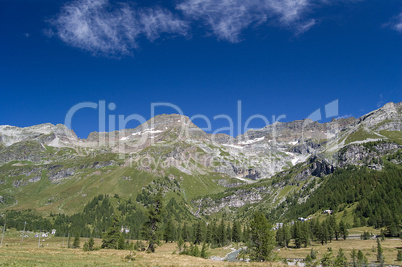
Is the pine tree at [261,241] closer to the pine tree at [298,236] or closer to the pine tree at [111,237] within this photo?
the pine tree at [111,237]

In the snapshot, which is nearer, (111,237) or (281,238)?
(111,237)

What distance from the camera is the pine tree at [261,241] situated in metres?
57.6

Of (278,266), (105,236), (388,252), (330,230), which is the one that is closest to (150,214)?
(105,236)

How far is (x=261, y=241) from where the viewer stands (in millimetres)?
58531

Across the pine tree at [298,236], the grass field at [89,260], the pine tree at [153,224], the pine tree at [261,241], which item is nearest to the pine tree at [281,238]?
the pine tree at [298,236]

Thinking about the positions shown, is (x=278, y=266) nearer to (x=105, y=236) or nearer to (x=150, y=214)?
(x=150, y=214)

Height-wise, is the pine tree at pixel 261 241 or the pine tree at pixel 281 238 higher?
the pine tree at pixel 261 241

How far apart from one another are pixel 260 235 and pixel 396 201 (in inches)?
7286

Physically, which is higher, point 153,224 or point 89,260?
point 153,224

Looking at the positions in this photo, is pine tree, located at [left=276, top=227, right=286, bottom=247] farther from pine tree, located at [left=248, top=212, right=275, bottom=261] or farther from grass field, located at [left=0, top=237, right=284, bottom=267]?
grass field, located at [left=0, top=237, right=284, bottom=267]

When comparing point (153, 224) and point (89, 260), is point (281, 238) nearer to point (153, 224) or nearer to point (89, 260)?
point (153, 224)

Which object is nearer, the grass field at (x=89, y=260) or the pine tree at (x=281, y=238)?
the grass field at (x=89, y=260)

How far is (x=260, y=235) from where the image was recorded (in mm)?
59031

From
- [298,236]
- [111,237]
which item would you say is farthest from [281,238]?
[111,237]
